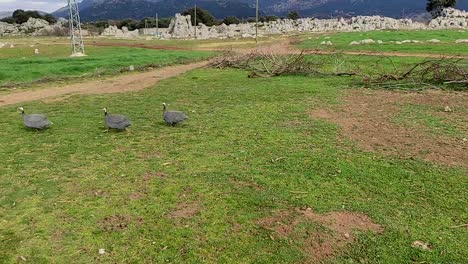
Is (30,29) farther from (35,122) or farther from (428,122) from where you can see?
(428,122)

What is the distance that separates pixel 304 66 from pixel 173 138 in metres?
13.3

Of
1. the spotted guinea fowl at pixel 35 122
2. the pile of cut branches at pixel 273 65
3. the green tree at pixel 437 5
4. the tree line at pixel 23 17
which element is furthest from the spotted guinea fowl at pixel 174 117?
the tree line at pixel 23 17

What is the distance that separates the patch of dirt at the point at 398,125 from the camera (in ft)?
29.5

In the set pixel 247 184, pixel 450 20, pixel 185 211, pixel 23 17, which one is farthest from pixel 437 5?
pixel 23 17

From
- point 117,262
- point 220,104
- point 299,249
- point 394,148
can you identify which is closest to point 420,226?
point 299,249

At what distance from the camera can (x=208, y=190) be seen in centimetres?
716

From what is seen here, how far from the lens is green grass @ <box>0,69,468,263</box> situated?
17.9ft

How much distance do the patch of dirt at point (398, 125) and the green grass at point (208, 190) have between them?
0.59 meters

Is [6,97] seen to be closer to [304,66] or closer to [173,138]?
[173,138]

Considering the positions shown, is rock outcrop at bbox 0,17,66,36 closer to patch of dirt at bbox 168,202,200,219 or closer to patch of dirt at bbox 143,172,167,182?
patch of dirt at bbox 143,172,167,182

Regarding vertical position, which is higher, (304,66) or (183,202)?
(304,66)

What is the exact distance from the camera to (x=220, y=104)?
47.6 ft

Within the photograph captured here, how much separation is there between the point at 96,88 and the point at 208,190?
44.8ft

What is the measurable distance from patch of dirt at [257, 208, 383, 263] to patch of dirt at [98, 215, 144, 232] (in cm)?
188
